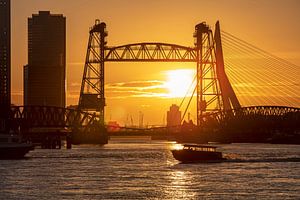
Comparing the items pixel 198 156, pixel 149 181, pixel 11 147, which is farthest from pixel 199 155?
pixel 149 181

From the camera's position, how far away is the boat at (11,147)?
411ft

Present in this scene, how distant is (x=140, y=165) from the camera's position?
368 ft

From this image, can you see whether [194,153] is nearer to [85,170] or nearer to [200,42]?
[85,170]

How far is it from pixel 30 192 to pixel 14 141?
56985mm

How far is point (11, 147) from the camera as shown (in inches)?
4931

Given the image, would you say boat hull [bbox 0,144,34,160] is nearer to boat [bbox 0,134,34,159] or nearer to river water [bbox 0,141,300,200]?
boat [bbox 0,134,34,159]

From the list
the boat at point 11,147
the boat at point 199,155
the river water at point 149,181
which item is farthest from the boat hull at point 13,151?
the boat at point 199,155

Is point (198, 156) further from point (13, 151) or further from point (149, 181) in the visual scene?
point (149, 181)

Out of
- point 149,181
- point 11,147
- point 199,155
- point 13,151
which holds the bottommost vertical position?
point 149,181

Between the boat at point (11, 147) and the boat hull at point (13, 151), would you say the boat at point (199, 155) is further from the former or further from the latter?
the boat at point (11, 147)

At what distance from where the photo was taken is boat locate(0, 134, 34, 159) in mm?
125312

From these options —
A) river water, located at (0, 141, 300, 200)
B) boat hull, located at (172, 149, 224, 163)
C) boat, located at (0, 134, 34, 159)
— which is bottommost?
river water, located at (0, 141, 300, 200)

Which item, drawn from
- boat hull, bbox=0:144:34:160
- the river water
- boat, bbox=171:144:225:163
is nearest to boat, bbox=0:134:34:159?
boat hull, bbox=0:144:34:160

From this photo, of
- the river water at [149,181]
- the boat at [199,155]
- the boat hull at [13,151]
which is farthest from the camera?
the boat hull at [13,151]
